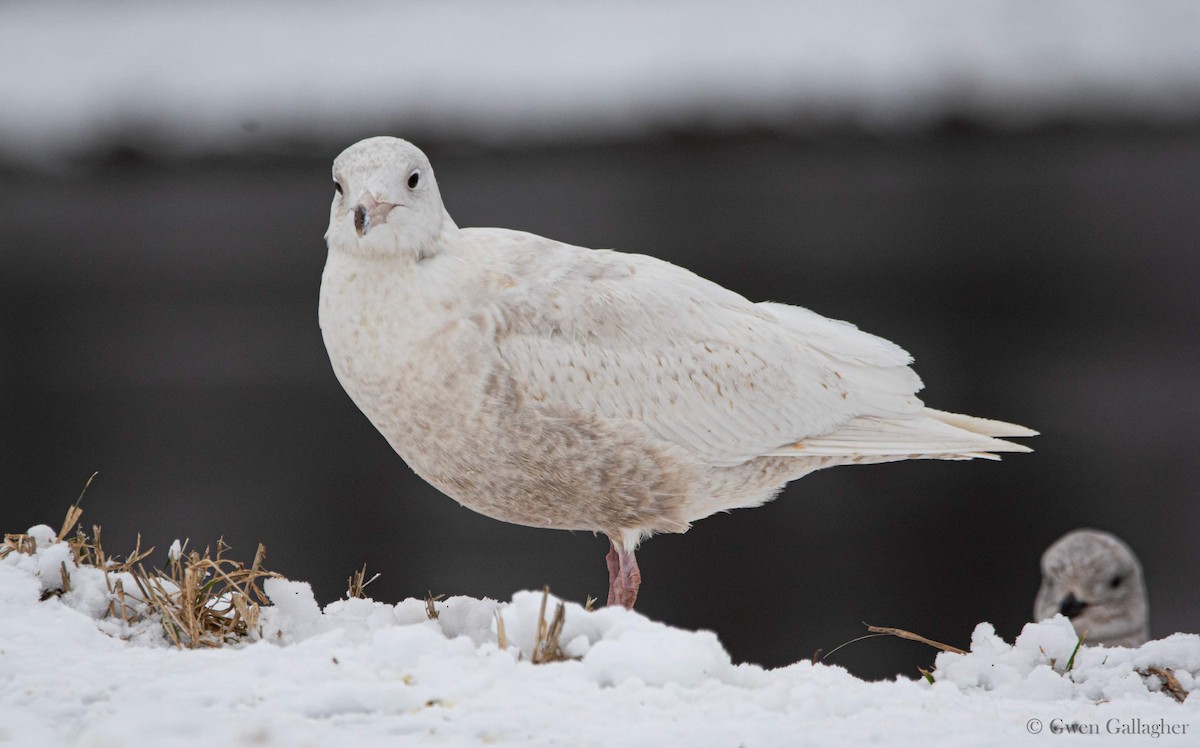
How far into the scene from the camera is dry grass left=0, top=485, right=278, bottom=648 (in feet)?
8.59

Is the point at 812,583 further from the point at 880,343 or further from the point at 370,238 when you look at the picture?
the point at 370,238

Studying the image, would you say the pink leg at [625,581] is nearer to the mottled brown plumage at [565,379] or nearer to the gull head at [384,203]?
the mottled brown plumage at [565,379]

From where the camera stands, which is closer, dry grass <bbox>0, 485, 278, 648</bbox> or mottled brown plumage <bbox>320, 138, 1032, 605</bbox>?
dry grass <bbox>0, 485, 278, 648</bbox>

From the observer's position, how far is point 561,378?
10.6 feet

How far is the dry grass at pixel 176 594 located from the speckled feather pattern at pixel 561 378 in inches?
26.2

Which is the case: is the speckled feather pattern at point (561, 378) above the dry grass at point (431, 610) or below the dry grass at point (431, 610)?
above

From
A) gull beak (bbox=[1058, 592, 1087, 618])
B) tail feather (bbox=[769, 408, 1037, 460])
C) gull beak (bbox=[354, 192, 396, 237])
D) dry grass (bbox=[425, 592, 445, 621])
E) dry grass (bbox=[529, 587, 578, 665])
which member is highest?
gull beak (bbox=[354, 192, 396, 237])

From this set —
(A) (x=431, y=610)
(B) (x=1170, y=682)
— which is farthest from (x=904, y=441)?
(A) (x=431, y=610)

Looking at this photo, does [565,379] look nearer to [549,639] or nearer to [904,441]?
[549,639]

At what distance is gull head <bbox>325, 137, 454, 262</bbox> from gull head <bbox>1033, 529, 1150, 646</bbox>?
3.95 metres

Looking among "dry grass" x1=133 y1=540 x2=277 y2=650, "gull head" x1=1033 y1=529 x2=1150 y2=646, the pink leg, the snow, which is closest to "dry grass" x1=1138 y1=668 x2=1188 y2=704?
the snow

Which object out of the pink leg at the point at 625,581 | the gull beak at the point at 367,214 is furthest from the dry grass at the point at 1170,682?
the gull beak at the point at 367,214

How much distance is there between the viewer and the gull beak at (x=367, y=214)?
311cm

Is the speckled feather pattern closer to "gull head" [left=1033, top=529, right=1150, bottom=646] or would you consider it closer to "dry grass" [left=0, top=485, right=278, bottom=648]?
"dry grass" [left=0, top=485, right=278, bottom=648]
